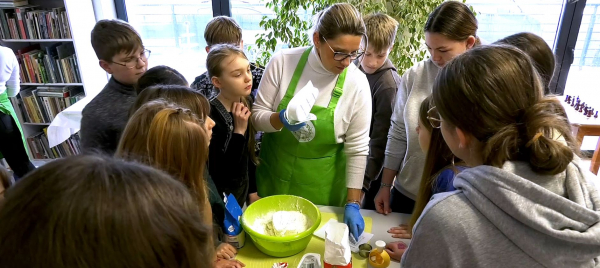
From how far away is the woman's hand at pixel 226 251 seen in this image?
1065 mm

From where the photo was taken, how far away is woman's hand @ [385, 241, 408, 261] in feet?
3.46

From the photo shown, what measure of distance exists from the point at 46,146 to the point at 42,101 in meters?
0.44

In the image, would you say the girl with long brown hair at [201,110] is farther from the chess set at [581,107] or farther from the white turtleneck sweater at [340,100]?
the chess set at [581,107]

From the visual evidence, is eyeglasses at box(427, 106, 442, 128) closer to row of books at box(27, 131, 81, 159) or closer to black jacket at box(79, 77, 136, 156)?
black jacket at box(79, 77, 136, 156)

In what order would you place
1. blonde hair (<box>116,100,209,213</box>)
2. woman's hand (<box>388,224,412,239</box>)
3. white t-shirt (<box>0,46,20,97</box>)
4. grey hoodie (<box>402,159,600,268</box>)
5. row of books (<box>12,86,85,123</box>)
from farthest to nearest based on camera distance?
row of books (<box>12,86,85,123</box>) → white t-shirt (<box>0,46,20,97</box>) → woman's hand (<box>388,224,412,239</box>) → blonde hair (<box>116,100,209,213</box>) → grey hoodie (<box>402,159,600,268</box>)

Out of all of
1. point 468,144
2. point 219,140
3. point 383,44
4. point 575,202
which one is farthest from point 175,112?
point 383,44

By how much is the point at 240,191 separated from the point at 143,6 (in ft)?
9.08

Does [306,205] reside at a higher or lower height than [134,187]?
lower

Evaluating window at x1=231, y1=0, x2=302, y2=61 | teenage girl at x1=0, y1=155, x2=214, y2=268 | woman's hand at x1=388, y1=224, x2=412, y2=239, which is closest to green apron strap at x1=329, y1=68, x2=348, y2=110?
woman's hand at x1=388, y1=224, x2=412, y2=239

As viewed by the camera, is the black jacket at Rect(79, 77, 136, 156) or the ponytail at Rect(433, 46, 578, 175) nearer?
the ponytail at Rect(433, 46, 578, 175)

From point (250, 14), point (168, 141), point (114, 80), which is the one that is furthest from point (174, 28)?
point (168, 141)

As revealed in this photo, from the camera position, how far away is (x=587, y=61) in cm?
305

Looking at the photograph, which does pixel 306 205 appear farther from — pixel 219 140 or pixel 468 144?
pixel 468 144

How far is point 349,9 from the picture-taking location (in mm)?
1230
